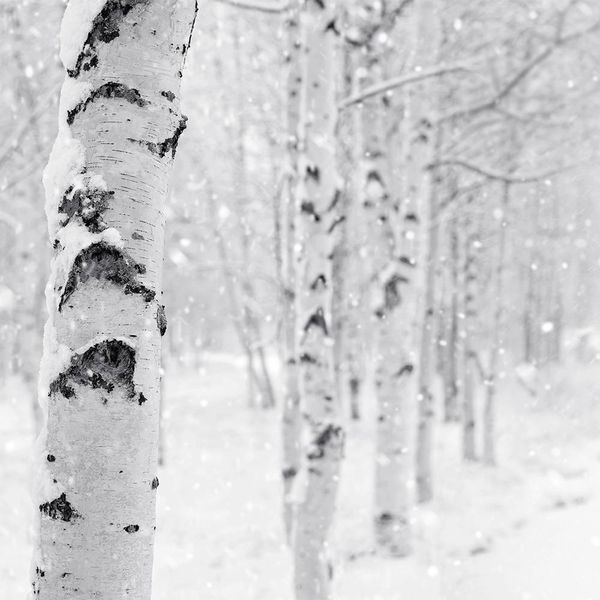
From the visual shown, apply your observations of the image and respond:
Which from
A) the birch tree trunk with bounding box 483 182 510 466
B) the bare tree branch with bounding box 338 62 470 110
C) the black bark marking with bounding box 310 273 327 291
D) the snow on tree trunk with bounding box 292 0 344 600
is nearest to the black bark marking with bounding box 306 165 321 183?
the snow on tree trunk with bounding box 292 0 344 600

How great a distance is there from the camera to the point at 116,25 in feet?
5.27

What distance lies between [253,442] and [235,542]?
678 cm

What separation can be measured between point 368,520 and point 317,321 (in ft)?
17.7

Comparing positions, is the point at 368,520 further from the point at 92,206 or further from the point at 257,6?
the point at 92,206

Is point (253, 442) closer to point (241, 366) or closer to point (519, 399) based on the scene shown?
point (519, 399)

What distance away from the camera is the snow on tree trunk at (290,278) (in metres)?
6.13

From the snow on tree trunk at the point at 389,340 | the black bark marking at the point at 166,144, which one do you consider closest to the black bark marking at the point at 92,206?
the black bark marking at the point at 166,144

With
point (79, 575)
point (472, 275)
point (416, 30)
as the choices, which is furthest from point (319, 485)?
point (472, 275)

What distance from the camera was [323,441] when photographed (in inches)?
166

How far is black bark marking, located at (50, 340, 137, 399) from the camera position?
1496mm

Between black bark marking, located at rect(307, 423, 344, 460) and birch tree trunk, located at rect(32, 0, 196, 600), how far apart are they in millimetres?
2662

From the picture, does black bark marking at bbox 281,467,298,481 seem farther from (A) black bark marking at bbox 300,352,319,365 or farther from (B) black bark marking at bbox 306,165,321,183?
(B) black bark marking at bbox 306,165,321,183

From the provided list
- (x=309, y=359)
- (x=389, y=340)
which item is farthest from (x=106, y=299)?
(x=389, y=340)

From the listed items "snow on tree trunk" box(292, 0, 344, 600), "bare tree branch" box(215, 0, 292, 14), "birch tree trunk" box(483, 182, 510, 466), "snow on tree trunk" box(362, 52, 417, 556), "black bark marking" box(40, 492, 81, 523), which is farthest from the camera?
"birch tree trunk" box(483, 182, 510, 466)
